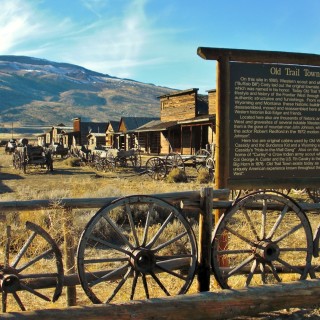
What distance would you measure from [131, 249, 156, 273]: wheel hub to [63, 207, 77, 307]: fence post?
0.68 meters

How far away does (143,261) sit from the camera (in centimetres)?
392

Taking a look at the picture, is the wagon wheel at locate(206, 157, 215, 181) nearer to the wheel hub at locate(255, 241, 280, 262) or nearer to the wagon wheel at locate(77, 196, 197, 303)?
the wagon wheel at locate(77, 196, 197, 303)

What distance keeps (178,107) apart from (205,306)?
32.2 m

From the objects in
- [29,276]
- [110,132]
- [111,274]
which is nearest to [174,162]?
[111,274]

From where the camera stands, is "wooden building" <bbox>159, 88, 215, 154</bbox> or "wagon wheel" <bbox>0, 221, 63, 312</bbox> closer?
"wagon wheel" <bbox>0, 221, 63, 312</bbox>

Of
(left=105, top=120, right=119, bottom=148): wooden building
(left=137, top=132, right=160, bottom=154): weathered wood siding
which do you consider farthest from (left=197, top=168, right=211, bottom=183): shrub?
(left=105, top=120, right=119, bottom=148): wooden building

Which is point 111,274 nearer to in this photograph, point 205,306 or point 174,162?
point 205,306

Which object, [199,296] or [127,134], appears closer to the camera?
[199,296]

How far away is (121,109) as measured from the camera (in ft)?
576

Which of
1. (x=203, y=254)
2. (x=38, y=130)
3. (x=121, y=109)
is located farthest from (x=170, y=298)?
(x=121, y=109)

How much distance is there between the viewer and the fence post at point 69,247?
13.4 feet

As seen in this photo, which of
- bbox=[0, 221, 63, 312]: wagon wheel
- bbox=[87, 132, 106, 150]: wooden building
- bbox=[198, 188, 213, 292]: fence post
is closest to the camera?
bbox=[0, 221, 63, 312]: wagon wheel

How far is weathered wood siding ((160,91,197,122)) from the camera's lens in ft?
111

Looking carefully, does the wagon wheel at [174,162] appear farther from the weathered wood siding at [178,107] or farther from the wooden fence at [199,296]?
the wooden fence at [199,296]
